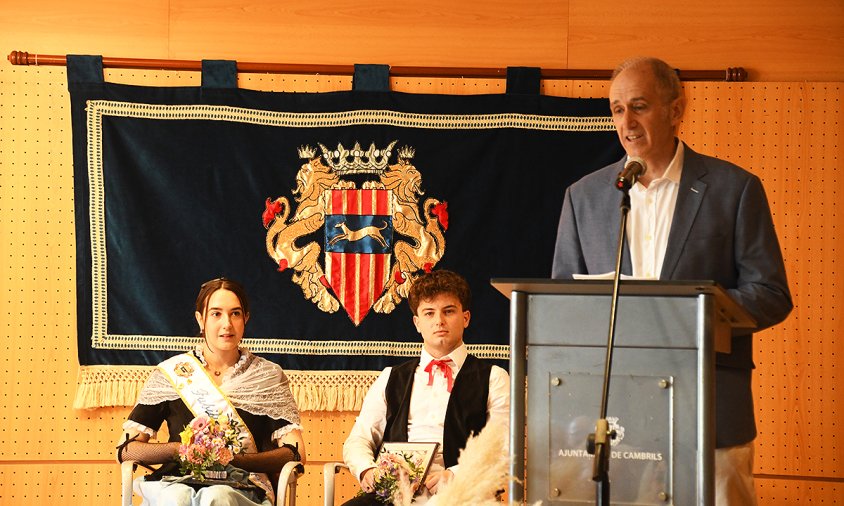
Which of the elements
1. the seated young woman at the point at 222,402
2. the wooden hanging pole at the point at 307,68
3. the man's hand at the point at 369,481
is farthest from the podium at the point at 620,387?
the wooden hanging pole at the point at 307,68

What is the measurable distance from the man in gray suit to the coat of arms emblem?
215 centimetres

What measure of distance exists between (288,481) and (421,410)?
21.4 inches

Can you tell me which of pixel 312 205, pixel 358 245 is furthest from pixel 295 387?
pixel 312 205

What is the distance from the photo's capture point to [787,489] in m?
4.57

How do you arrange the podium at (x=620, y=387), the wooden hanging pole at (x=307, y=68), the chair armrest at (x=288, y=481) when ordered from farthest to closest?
the wooden hanging pole at (x=307, y=68)
the chair armrest at (x=288, y=481)
the podium at (x=620, y=387)

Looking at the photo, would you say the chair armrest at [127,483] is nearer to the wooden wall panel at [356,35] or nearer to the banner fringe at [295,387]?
the banner fringe at [295,387]

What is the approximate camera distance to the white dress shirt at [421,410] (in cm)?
364

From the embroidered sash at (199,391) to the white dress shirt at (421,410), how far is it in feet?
1.17

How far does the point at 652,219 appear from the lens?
8.00ft

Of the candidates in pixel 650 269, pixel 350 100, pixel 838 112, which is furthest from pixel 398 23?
pixel 650 269

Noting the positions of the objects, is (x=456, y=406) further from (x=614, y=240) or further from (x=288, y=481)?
(x=614, y=240)

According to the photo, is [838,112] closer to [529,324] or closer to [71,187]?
[529,324]

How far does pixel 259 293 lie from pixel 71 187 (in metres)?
1.01

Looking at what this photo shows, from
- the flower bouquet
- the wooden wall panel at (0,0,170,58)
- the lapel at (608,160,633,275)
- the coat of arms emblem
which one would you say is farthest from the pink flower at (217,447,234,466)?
the wooden wall panel at (0,0,170,58)
